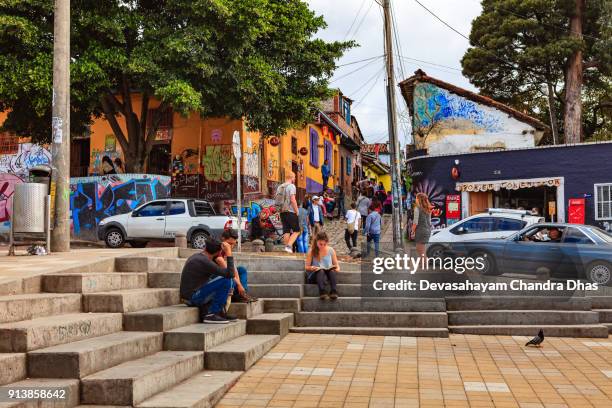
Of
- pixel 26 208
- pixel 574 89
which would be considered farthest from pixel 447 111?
pixel 26 208

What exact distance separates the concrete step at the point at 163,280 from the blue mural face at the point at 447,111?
20.2 m

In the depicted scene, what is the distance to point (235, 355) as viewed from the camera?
22.8 ft

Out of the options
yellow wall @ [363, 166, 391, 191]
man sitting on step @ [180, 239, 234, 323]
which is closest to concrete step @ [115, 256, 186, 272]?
man sitting on step @ [180, 239, 234, 323]

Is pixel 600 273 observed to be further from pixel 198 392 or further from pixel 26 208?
pixel 26 208

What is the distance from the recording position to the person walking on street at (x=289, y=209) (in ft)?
44.0

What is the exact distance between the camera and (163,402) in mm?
5352

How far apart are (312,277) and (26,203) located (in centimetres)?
468

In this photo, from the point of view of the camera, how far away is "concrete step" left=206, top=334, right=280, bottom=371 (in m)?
6.91

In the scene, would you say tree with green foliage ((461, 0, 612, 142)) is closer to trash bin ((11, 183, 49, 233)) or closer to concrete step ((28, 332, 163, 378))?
trash bin ((11, 183, 49, 233))

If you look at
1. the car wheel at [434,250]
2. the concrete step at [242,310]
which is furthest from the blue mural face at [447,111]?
the concrete step at [242,310]

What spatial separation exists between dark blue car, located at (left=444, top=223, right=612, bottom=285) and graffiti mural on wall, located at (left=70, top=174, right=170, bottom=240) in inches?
417

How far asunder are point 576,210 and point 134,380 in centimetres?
2057

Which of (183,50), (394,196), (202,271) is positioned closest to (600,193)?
(394,196)

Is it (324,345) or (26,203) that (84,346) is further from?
(26,203)
